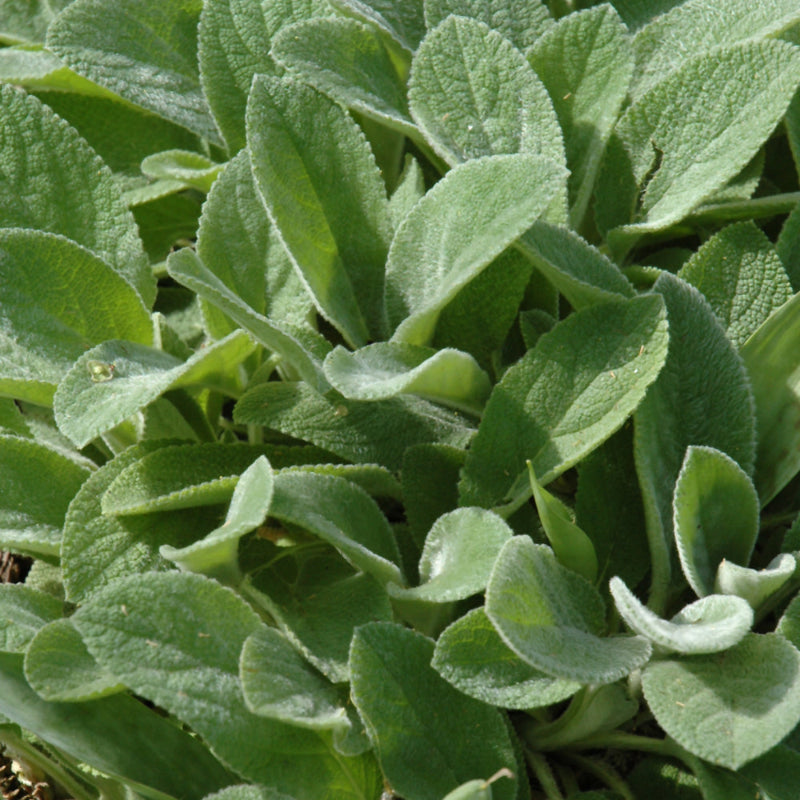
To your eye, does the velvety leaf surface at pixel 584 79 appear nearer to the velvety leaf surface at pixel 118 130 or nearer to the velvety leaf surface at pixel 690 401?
the velvety leaf surface at pixel 690 401

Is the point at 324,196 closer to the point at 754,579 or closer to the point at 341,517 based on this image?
the point at 341,517

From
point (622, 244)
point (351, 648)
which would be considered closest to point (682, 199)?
point (622, 244)

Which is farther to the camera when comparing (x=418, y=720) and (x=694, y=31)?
(x=694, y=31)

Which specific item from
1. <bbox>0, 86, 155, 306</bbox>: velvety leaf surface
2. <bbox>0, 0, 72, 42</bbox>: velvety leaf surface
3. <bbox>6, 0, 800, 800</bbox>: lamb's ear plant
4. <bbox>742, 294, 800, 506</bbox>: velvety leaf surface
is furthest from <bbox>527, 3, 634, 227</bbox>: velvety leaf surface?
<bbox>0, 0, 72, 42</bbox>: velvety leaf surface

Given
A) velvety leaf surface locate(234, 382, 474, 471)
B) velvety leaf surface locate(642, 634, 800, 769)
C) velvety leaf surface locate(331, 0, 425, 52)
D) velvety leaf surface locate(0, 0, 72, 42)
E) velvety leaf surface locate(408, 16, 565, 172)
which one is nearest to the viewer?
velvety leaf surface locate(642, 634, 800, 769)

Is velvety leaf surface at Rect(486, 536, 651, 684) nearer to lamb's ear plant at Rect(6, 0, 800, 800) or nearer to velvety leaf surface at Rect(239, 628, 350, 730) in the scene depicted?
lamb's ear plant at Rect(6, 0, 800, 800)

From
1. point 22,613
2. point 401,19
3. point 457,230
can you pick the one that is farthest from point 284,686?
point 401,19
